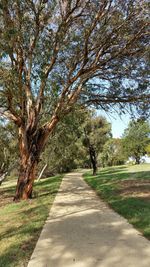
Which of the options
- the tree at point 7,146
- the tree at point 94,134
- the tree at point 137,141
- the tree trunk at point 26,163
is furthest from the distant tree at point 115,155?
the tree trunk at point 26,163

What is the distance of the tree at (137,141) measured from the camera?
45188 millimetres

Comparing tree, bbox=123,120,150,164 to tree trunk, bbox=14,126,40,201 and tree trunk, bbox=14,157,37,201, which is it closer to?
tree trunk, bbox=14,126,40,201

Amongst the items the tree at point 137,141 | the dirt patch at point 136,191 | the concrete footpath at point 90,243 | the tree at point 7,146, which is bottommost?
the concrete footpath at point 90,243

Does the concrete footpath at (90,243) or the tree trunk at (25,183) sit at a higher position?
the tree trunk at (25,183)

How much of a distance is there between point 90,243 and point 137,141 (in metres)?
42.2

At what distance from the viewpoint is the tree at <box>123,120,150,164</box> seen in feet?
148

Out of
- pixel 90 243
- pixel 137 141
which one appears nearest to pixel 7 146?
pixel 90 243

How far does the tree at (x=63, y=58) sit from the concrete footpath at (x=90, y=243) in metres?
4.30

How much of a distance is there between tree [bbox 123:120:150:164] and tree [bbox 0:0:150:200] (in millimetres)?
33731

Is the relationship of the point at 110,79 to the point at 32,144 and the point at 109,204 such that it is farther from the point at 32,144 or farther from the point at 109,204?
the point at 109,204

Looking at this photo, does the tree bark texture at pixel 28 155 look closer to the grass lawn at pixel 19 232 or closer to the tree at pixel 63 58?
the tree at pixel 63 58

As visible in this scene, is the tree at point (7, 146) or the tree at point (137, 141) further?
the tree at point (137, 141)

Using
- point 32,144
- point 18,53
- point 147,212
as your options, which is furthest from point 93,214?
point 18,53

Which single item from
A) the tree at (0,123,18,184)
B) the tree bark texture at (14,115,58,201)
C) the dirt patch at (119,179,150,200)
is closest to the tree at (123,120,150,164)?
the tree at (0,123,18,184)
